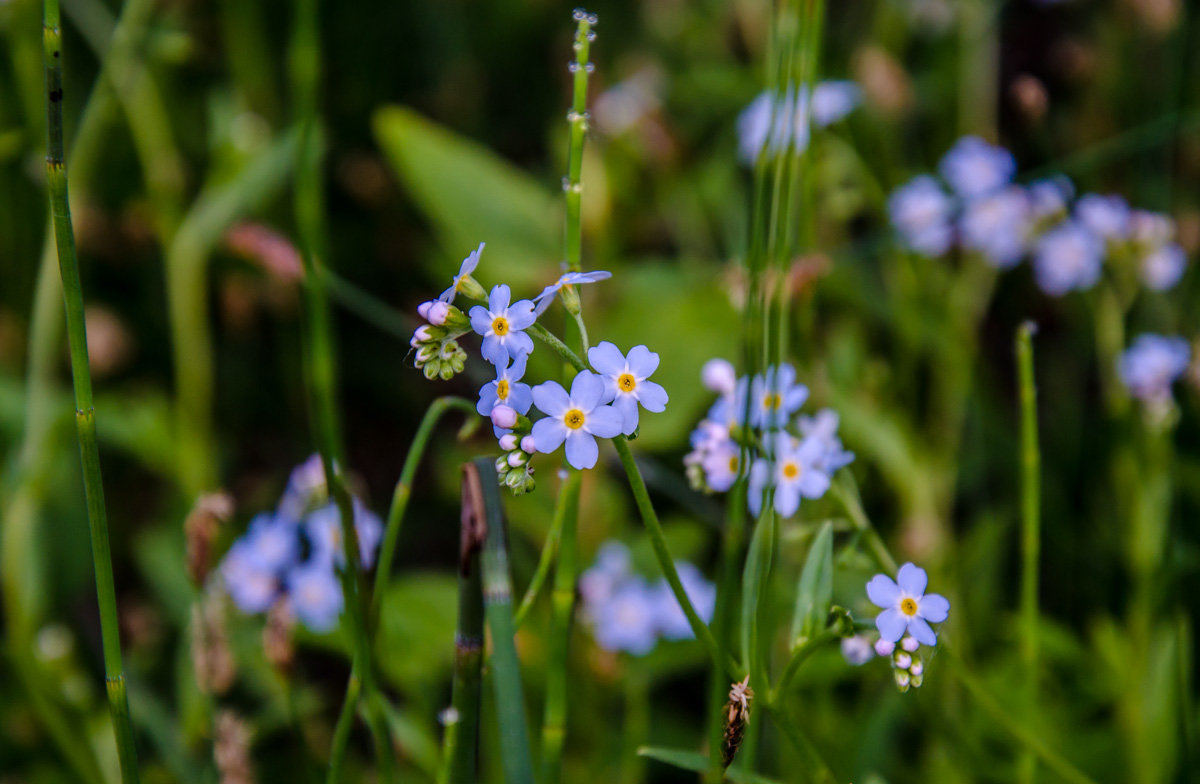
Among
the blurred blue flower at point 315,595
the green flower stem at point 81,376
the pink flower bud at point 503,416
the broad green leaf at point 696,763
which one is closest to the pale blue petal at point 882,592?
the broad green leaf at point 696,763

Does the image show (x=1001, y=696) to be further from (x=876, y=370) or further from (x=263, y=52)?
(x=263, y=52)

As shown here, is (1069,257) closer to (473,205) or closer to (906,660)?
(473,205)

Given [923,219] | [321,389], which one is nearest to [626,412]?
[321,389]

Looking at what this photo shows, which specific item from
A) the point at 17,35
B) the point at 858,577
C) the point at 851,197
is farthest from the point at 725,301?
the point at 17,35

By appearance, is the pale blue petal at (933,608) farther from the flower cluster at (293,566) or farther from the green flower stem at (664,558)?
the flower cluster at (293,566)

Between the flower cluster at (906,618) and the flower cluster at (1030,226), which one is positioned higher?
the flower cluster at (1030,226)

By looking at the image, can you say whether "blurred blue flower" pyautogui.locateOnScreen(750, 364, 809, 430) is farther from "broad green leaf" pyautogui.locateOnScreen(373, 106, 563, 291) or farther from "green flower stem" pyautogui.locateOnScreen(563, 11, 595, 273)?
"broad green leaf" pyautogui.locateOnScreen(373, 106, 563, 291)

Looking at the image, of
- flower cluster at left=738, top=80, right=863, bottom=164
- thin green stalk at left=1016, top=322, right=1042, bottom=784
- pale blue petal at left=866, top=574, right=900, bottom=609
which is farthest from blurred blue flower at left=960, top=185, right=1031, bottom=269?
pale blue petal at left=866, top=574, right=900, bottom=609
